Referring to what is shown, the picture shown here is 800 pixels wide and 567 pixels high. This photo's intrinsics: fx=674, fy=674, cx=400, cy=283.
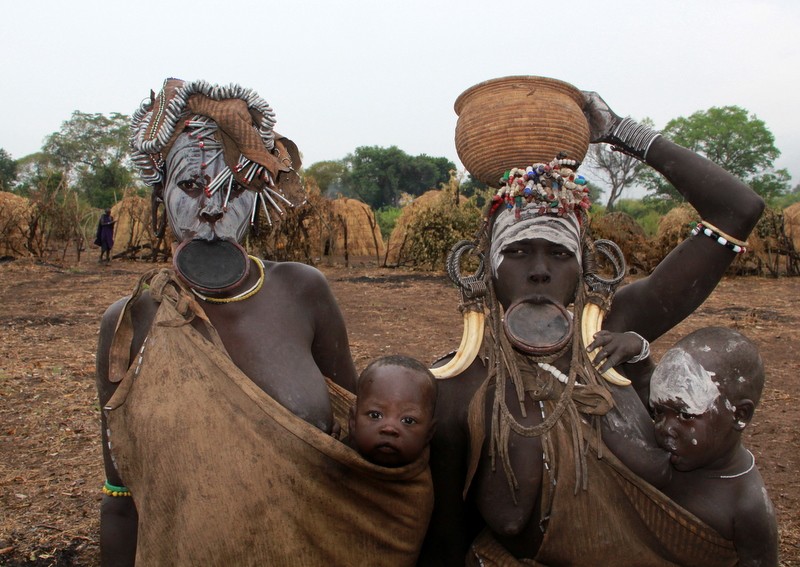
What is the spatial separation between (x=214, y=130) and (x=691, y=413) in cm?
151

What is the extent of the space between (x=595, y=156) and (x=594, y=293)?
106 feet

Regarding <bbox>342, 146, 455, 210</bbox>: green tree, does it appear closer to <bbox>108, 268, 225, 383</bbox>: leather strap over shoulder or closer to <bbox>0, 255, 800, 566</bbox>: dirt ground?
<bbox>0, 255, 800, 566</bbox>: dirt ground

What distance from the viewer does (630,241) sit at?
15531 mm

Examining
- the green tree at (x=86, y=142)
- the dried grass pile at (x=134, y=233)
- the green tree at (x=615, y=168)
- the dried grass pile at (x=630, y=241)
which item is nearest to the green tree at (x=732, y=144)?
the green tree at (x=615, y=168)

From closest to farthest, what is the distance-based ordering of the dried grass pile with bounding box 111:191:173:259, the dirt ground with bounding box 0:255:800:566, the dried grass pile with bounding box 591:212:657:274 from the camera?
the dirt ground with bounding box 0:255:800:566 < the dried grass pile with bounding box 591:212:657:274 < the dried grass pile with bounding box 111:191:173:259

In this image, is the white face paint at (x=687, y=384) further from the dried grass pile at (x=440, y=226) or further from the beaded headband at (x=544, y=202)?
the dried grass pile at (x=440, y=226)

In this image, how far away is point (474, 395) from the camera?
1.95m

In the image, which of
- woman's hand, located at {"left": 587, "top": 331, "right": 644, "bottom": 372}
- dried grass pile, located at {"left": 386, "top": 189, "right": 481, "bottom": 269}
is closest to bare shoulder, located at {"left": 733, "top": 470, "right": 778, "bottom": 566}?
woman's hand, located at {"left": 587, "top": 331, "right": 644, "bottom": 372}

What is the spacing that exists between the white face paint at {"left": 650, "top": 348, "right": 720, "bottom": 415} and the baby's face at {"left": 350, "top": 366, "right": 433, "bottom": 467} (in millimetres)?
615

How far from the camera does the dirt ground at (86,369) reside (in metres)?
3.45

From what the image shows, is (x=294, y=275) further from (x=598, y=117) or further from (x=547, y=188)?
(x=598, y=117)

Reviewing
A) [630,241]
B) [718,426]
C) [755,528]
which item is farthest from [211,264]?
[630,241]

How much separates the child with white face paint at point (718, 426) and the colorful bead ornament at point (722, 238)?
0.96ft

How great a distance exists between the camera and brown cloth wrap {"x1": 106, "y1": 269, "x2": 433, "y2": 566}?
61.7 inches
